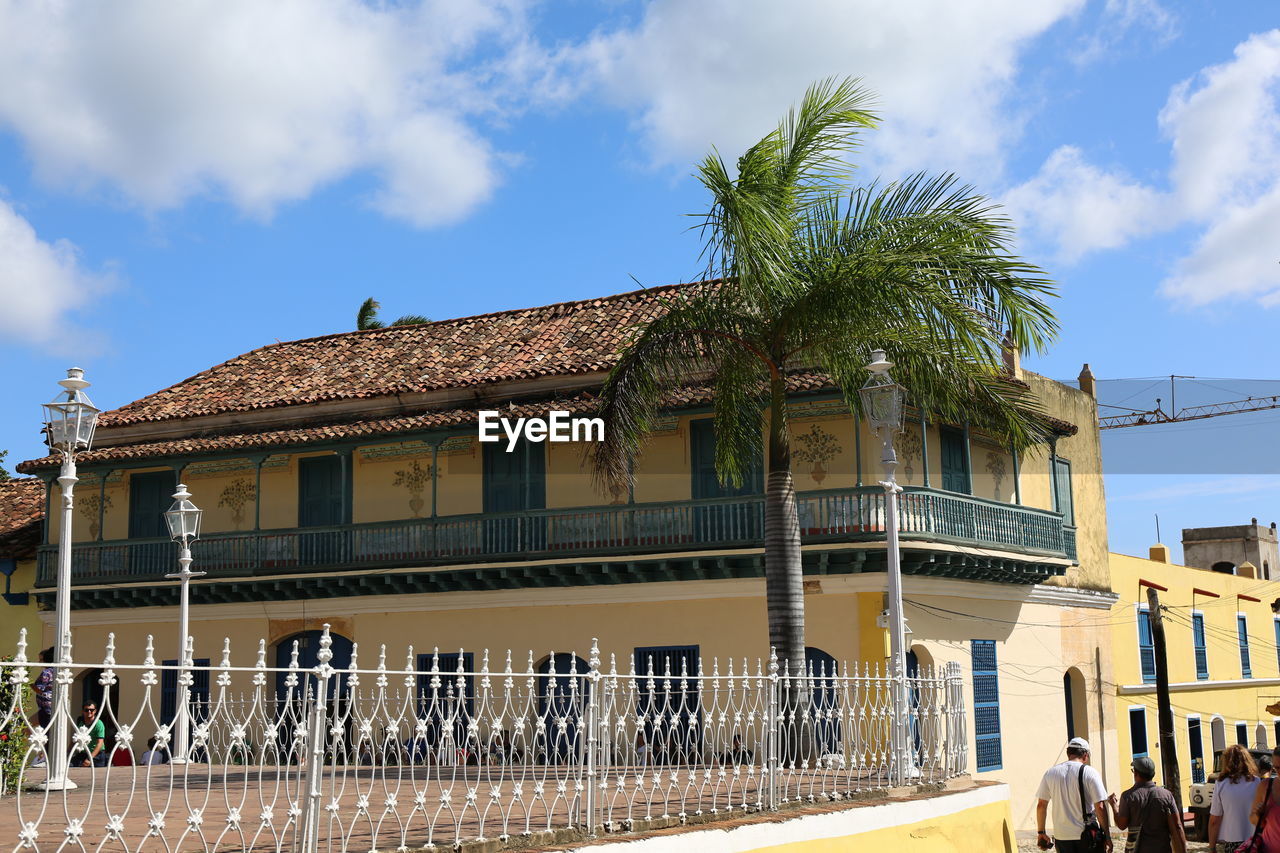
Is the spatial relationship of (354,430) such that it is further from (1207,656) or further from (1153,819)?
(1207,656)

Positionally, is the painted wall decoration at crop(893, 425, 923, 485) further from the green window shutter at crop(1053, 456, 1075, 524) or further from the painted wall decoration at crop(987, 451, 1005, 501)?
the green window shutter at crop(1053, 456, 1075, 524)

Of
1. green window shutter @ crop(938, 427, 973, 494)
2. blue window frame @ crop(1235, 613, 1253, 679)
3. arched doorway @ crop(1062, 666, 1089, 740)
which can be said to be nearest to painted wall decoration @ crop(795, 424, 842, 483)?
green window shutter @ crop(938, 427, 973, 494)

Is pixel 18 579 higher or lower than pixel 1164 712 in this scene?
higher

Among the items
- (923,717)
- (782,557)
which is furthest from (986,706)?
(923,717)

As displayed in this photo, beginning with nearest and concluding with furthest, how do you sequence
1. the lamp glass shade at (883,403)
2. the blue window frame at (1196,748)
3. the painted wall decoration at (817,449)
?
the lamp glass shade at (883,403), the painted wall decoration at (817,449), the blue window frame at (1196,748)

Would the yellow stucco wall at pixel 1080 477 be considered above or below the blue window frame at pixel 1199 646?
above

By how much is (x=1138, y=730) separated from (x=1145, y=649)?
1.70 m

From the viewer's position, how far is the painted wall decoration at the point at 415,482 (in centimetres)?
2303

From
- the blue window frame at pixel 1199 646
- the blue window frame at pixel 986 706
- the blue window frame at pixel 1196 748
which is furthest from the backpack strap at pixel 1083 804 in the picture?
the blue window frame at pixel 1199 646

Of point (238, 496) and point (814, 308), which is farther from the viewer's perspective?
point (238, 496)

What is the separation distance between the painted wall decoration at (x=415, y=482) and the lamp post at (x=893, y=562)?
11.9 m

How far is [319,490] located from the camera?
78.7ft

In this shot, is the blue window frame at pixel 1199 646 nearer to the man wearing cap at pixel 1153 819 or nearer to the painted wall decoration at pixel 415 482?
the painted wall decoration at pixel 415 482

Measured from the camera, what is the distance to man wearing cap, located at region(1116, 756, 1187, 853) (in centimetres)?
951
